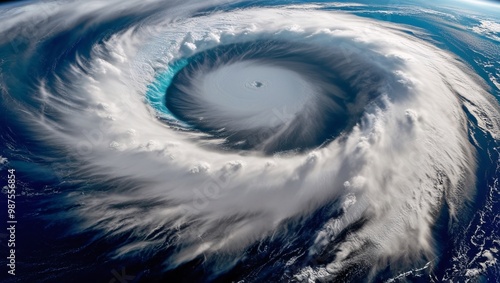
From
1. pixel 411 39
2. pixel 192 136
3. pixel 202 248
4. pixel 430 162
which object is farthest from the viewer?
pixel 411 39

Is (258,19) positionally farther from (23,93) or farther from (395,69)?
(23,93)

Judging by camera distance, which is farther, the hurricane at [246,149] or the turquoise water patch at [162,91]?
the turquoise water patch at [162,91]

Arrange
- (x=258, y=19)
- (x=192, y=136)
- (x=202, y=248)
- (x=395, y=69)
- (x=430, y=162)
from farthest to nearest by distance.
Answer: (x=258, y=19) < (x=395, y=69) < (x=192, y=136) < (x=430, y=162) < (x=202, y=248)

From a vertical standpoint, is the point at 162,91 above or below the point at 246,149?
above

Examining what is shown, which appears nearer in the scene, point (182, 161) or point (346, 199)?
point (346, 199)

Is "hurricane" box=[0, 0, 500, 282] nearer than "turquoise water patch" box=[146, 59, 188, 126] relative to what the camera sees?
Yes

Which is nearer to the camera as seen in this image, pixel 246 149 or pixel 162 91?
pixel 246 149

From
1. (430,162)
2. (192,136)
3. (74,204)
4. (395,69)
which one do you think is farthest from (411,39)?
(74,204)

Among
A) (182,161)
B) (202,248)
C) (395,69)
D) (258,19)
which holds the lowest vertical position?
(202,248)
